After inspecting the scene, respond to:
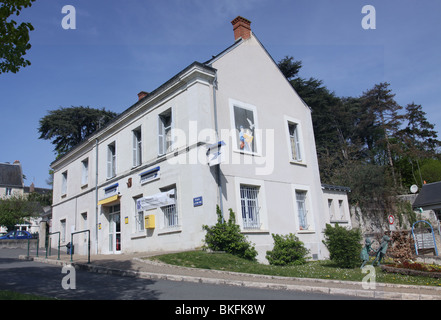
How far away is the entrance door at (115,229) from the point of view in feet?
57.3

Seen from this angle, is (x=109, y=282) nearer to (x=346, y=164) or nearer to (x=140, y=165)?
(x=140, y=165)

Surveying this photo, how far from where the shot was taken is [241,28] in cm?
1650

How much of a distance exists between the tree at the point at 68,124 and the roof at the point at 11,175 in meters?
24.5

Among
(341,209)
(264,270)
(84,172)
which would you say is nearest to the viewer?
(264,270)

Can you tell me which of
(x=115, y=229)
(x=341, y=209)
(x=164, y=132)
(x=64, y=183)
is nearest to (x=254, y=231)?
(x=164, y=132)

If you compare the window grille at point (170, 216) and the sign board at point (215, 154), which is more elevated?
the sign board at point (215, 154)

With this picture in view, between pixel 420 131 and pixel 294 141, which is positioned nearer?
pixel 294 141

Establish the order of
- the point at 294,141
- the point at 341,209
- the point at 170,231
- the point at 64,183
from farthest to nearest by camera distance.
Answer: the point at 64,183 → the point at 341,209 → the point at 294,141 → the point at 170,231

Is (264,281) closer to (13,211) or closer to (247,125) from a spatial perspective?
(247,125)

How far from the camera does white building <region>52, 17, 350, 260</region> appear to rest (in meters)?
13.3

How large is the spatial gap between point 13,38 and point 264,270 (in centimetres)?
826

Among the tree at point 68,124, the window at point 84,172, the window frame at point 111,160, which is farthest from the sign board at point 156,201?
the tree at point 68,124

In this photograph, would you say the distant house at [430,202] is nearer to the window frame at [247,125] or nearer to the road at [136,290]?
the window frame at [247,125]

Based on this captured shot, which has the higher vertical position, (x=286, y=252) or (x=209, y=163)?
(x=209, y=163)
